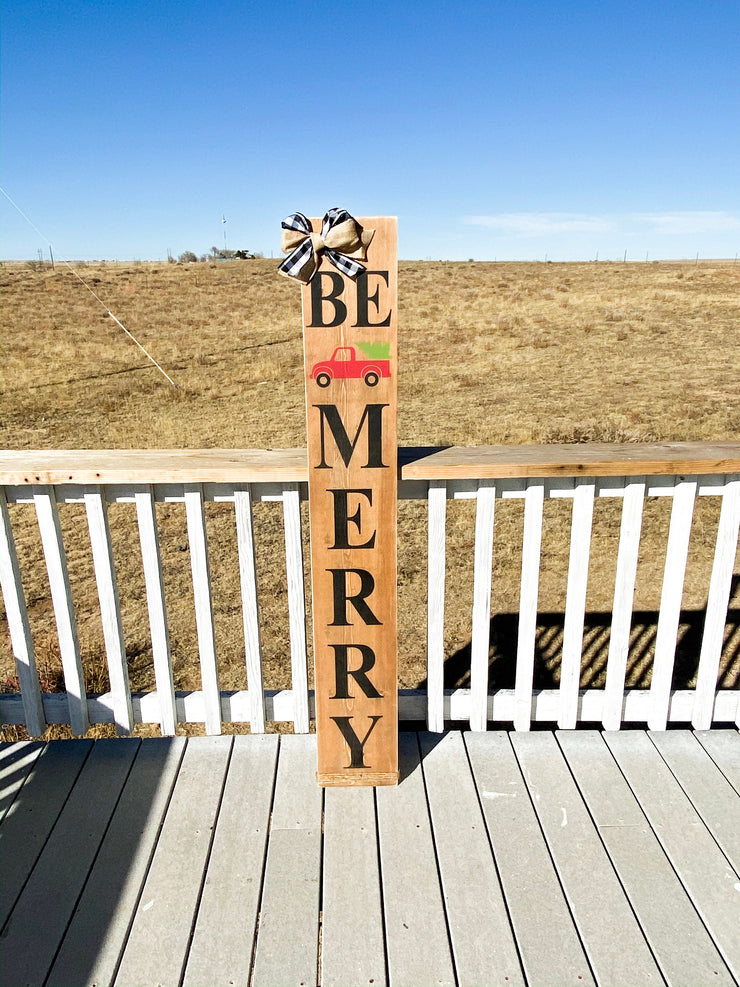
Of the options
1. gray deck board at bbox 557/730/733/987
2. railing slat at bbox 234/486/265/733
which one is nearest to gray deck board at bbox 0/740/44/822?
railing slat at bbox 234/486/265/733

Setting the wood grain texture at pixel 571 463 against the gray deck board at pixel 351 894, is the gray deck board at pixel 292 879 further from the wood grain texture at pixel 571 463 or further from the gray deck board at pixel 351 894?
the wood grain texture at pixel 571 463

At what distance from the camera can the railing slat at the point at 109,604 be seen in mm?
2324

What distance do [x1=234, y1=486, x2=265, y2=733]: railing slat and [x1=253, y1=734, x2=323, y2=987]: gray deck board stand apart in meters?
0.16

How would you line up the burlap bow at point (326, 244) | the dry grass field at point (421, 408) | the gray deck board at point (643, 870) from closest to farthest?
1. the gray deck board at point (643, 870)
2. the burlap bow at point (326, 244)
3. the dry grass field at point (421, 408)

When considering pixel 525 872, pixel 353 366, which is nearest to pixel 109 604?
pixel 353 366

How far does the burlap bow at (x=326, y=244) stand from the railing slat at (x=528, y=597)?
901mm

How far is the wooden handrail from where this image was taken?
2.17 metres

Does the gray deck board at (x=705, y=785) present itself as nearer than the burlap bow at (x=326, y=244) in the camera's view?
No

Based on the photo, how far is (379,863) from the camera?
2.00 m

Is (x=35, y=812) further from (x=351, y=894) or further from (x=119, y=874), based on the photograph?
(x=351, y=894)

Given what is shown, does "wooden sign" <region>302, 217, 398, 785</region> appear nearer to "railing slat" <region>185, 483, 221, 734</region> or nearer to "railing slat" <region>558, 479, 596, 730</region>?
"railing slat" <region>185, 483, 221, 734</region>

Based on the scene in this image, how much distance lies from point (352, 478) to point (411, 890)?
1107mm

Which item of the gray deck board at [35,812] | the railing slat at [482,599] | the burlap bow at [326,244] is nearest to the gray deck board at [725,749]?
the railing slat at [482,599]

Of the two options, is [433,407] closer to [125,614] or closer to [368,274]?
[125,614]
